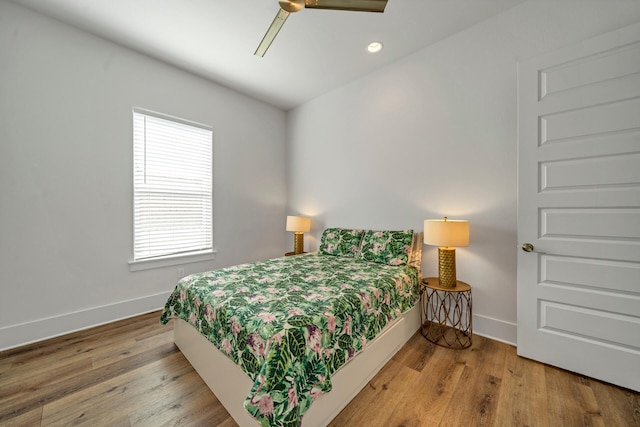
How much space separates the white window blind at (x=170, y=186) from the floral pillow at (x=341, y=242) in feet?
5.25

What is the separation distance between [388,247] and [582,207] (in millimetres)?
1469

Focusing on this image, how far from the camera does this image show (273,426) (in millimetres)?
981

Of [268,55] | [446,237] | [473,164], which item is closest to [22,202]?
[268,55]

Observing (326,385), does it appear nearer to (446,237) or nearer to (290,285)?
(290,285)

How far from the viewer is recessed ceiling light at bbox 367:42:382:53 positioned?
99.0 inches

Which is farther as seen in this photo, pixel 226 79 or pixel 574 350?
pixel 226 79

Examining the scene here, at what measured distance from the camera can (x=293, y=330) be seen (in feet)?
3.85

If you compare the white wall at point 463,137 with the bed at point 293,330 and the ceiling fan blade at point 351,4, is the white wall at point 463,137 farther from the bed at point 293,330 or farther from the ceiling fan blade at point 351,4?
the ceiling fan blade at point 351,4

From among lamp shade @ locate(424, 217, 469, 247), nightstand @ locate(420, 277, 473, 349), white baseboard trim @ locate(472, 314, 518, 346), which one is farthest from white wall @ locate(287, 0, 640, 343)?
lamp shade @ locate(424, 217, 469, 247)

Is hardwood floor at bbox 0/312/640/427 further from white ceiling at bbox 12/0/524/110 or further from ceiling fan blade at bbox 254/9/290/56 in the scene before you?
white ceiling at bbox 12/0/524/110

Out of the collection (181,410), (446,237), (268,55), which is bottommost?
(181,410)

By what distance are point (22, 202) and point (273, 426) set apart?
2.80 m

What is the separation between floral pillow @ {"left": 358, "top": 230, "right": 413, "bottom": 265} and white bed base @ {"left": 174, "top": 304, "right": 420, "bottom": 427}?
63 centimetres

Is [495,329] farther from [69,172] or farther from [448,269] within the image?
[69,172]
